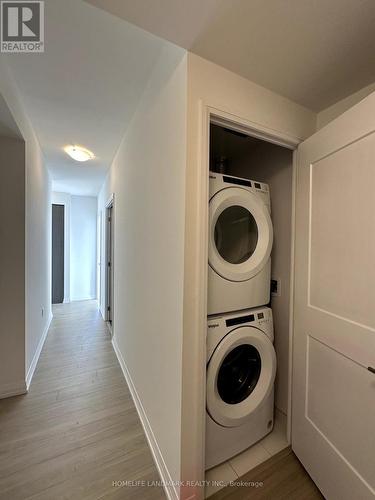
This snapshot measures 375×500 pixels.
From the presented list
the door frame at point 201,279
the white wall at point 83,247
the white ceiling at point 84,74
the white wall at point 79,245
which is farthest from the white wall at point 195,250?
the white wall at point 83,247

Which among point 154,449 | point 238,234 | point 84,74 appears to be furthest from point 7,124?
point 154,449

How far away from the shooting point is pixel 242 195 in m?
1.32

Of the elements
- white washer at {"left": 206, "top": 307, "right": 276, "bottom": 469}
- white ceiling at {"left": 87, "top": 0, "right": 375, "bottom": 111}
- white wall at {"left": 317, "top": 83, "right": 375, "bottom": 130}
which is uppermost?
white ceiling at {"left": 87, "top": 0, "right": 375, "bottom": 111}

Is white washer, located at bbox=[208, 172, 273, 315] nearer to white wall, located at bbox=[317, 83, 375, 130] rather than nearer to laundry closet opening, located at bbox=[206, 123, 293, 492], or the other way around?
laundry closet opening, located at bbox=[206, 123, 293, 492]

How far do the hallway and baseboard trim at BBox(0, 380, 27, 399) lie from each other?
5cm

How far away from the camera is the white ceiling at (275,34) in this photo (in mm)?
805

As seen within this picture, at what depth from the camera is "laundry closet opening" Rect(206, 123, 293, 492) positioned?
1.25 metres

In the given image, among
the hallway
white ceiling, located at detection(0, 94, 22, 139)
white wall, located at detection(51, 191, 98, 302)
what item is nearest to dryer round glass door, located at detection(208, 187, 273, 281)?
the hallway

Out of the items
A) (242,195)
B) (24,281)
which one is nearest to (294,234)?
(242,195)

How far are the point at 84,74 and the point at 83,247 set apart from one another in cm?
438

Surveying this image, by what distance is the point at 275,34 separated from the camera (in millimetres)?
912

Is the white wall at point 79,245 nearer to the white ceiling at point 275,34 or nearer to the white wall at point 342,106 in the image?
the white ceiling at point 275,34

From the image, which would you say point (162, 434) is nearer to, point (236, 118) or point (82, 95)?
point (236, 118)

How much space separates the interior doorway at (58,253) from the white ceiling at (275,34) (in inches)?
190
